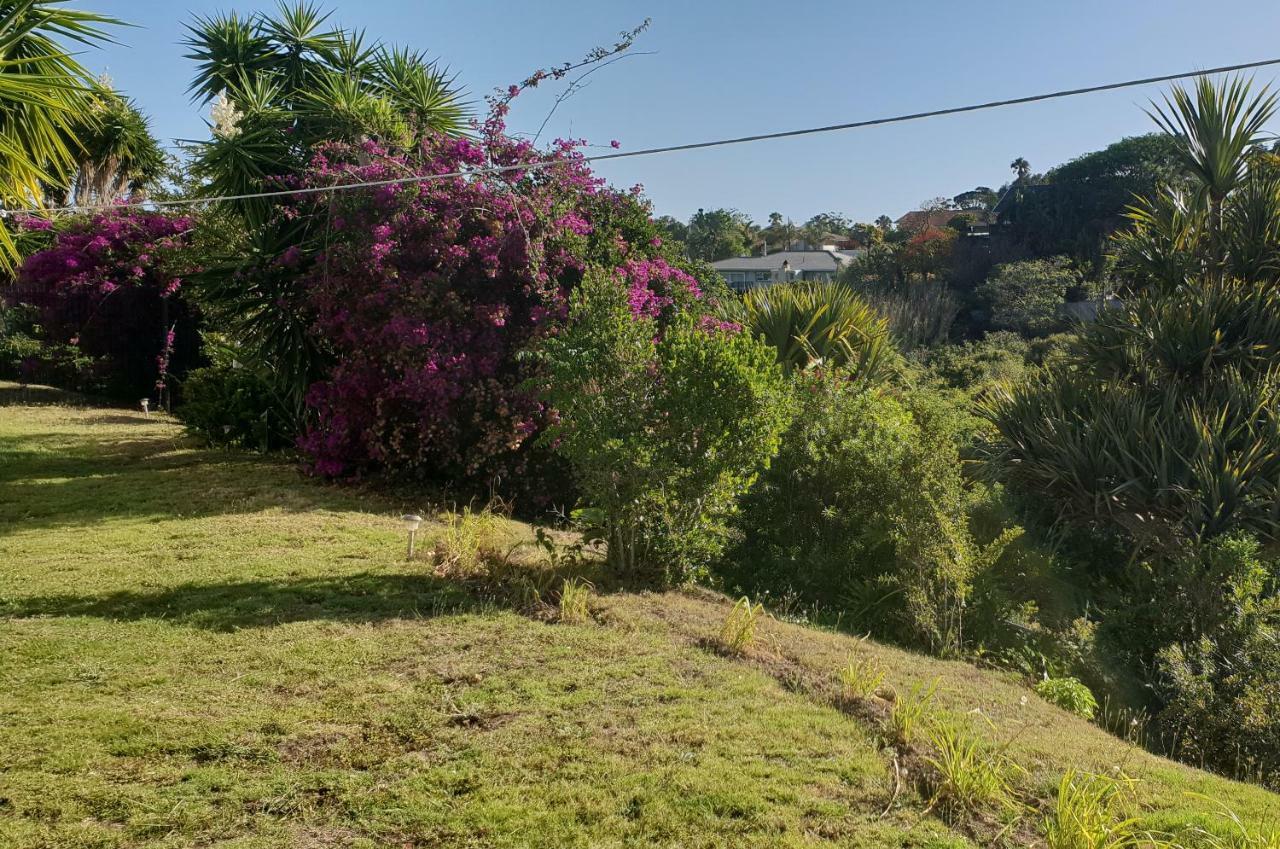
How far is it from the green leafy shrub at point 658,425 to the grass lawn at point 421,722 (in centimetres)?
52

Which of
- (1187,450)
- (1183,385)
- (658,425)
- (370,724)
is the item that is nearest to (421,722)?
(370,724)

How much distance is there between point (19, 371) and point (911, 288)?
32.4 meters

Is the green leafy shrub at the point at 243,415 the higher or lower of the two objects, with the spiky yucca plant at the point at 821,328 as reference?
lower

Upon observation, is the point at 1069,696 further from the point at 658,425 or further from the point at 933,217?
the point at 933,217

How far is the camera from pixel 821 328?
12.6 meters

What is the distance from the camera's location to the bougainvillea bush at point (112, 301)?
17.5 metres

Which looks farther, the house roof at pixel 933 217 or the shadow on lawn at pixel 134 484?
the house roof at pixel 933 217

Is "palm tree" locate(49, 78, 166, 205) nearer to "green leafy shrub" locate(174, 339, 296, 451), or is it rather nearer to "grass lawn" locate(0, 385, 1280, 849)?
"green leafy shrub" locate(174, 339, 296, 451)

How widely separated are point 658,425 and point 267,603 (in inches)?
116

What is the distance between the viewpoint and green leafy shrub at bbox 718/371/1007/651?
700 cm

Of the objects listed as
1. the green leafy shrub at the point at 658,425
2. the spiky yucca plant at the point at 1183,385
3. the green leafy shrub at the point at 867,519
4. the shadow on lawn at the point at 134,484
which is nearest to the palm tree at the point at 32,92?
the shadow on lawn at the point at 134,484

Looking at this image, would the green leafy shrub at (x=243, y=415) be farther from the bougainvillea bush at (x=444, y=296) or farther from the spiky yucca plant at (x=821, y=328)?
the spiky yucca plant at (x=821, y=328)

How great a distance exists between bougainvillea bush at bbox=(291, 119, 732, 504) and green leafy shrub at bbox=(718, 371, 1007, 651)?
108 inches

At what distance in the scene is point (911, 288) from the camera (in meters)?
39.4
